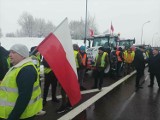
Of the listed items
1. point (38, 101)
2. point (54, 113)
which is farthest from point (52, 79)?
point (38, 101)

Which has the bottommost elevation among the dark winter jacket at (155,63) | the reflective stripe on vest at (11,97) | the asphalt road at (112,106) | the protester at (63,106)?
the asphalt road at (112,106)

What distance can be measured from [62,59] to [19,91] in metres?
1.29

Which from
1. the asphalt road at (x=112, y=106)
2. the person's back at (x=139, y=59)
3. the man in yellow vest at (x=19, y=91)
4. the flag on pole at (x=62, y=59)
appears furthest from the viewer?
the person's back at (x=139, y=59)

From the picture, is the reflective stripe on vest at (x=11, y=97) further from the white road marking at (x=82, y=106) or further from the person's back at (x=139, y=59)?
the person's back at (x=139, y=59)

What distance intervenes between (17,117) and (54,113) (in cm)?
450

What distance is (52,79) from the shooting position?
8.53m

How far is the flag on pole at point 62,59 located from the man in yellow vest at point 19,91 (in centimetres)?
75

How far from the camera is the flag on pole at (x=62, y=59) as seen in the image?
430cm

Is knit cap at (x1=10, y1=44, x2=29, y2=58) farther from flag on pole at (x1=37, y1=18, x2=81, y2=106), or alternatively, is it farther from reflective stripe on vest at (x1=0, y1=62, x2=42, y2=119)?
flag on pole at (x1=37, y1=18, x2=81, y2=106)

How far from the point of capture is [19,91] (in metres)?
3.33

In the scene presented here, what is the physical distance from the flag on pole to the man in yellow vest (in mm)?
753

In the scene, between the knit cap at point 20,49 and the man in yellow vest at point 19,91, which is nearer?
the man in yellow vest at point 19,91

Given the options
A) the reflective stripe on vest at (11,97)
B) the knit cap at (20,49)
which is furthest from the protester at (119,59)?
the reflective stripe on vest at (11,97)

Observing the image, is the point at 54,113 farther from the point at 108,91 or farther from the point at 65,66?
the point at 108,91
